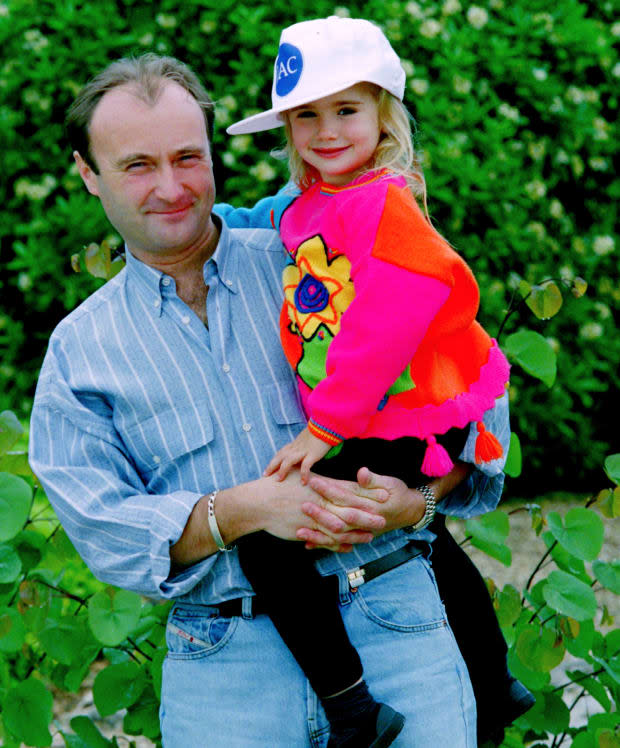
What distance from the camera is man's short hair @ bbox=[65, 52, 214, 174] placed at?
2.14 meters

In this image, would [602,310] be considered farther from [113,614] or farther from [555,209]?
[113,614]

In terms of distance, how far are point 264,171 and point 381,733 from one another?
267 cm

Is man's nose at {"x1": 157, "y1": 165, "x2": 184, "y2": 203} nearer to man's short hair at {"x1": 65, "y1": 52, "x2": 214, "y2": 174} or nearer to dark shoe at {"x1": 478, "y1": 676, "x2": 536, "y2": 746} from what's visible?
man's short hair at {"x1": 65, "y1": 52, "x2": 214, "y2": 174}

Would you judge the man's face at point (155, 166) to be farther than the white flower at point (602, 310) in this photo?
No

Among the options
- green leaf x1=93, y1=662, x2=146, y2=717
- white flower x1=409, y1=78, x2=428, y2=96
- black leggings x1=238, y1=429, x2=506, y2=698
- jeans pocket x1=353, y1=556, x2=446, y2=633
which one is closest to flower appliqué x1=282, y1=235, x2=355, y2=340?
black leggings x1=238, y1=429, x2=506, y2=698

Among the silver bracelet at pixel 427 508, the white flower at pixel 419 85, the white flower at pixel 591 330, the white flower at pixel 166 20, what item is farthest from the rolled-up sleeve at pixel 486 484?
the white flower at pixel 166 20

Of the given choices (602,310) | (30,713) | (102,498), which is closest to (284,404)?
(102,498)

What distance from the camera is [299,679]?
1.98 m

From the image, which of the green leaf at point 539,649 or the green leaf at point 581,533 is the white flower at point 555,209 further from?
the green leaf at point 539,649

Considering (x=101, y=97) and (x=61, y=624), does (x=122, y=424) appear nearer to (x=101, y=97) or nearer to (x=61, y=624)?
(x=61, y=624)

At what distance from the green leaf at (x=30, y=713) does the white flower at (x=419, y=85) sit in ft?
9.14

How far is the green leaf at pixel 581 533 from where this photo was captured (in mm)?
2223

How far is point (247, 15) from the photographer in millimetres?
4090

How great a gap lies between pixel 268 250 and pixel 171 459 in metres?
0.56
